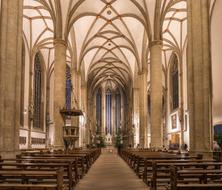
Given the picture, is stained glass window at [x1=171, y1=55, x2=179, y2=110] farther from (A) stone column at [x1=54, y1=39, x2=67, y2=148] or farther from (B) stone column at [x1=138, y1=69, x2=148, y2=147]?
(A) stone column at [x1=54, y1=39, x2=67, y2=148]

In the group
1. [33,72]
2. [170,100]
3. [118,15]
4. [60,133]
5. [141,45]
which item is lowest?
[60,133]

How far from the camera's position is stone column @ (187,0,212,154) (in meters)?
11.9

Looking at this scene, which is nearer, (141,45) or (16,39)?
(16,39)

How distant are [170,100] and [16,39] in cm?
2872

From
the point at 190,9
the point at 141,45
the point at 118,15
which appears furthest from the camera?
the point at 141,45

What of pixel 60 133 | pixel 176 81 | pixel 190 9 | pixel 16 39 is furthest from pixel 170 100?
pixel 16 39

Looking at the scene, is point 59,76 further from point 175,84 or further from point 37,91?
point 175,84

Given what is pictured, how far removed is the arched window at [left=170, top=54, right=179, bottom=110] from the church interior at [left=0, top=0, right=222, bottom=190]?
0.37 feet

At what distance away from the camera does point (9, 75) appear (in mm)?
11547

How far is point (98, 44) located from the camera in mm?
36781

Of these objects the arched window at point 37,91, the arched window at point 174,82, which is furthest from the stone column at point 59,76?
the arched window at point 174,82

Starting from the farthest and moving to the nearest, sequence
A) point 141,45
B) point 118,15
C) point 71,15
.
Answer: point 141,45 → point 118,15 → point 71,15

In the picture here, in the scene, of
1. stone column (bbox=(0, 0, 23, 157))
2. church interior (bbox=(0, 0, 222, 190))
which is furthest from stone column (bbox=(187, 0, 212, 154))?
stone column (bbox=(0, 0, 23, 157))

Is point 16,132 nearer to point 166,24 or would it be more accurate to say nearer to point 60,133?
point 60,133
